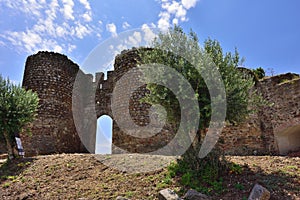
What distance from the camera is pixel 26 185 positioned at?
22.6 feet

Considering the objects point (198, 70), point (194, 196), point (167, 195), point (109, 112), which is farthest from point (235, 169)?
point (109, 112)

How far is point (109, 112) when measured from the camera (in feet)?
50.9

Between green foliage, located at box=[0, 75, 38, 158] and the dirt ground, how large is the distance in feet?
4.46

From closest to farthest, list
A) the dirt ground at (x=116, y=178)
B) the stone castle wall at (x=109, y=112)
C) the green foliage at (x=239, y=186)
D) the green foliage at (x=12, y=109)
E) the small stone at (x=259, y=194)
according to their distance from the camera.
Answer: the small stone at (x=259, y=194)
the green foliage at (x=239, y=186)
the dirt ground at (x=116, y=178)
the green foliage at (x=12, y=109)
the stone castle wall at (x=109, y=112)

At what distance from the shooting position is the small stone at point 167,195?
5.04 metres

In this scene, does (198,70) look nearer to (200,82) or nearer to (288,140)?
(200,82)

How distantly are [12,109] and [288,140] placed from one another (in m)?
12.4

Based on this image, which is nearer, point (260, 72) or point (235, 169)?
point (235, 169)

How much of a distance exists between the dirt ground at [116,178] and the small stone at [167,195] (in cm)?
27

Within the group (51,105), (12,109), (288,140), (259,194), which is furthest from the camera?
(51,105)

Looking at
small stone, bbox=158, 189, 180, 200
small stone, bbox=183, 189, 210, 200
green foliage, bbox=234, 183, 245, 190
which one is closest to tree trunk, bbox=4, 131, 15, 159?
small stone, bbox=158, 189, 180, 200

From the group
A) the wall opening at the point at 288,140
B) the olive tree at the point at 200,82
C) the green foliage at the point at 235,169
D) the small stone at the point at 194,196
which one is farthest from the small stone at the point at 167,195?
the wall opening at the point at 288,140

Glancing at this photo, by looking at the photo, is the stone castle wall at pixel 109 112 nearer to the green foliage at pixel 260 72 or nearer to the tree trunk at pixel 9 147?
the green foliage at pixel 260 72

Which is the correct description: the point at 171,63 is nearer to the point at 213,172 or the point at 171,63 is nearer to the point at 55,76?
the point at 213,172
